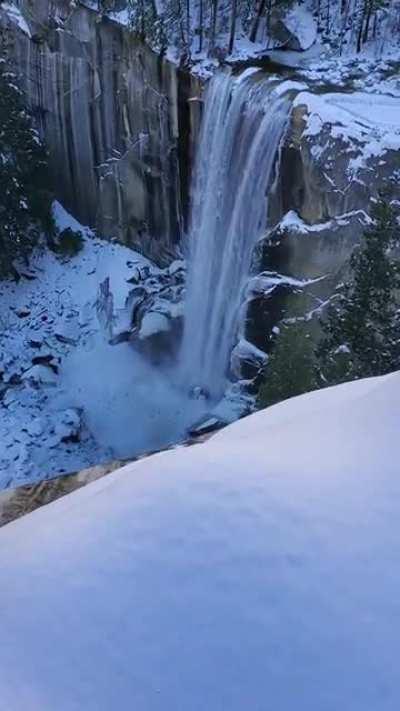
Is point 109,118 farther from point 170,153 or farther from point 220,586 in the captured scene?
point 220,586

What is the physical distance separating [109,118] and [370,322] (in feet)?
44.5

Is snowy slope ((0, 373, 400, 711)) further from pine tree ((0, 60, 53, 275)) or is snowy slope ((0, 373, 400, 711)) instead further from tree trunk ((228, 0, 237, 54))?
pine tree ((0, 60, 53, 275))

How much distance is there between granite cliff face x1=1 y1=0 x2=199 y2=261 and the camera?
69.0ft

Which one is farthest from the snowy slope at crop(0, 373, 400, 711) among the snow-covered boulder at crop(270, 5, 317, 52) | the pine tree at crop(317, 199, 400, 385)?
the snow-covered boulder at crop(270, 5, 317, 52)

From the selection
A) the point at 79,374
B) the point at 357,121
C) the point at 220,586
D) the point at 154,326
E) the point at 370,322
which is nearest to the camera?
the point at 220,586

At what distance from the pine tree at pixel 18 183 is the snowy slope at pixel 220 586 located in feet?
58.0

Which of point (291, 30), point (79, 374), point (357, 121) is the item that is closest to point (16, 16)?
point (291, 30)

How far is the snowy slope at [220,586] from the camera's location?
14.2 feet

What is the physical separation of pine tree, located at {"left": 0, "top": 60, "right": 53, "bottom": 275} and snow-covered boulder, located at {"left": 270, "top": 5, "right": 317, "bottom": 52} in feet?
26.6

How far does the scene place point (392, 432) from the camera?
611 cm

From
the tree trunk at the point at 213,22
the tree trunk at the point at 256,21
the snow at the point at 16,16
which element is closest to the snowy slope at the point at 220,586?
Result: the tree trunk at the point at 213,22

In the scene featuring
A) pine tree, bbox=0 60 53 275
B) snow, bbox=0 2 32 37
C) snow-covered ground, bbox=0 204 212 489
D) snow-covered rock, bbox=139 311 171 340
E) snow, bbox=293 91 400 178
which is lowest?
snow-covered ground, bbox=0 204 212 489

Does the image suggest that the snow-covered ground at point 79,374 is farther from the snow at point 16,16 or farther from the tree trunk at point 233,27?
the snow at point 16,16

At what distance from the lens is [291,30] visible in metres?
20.6
